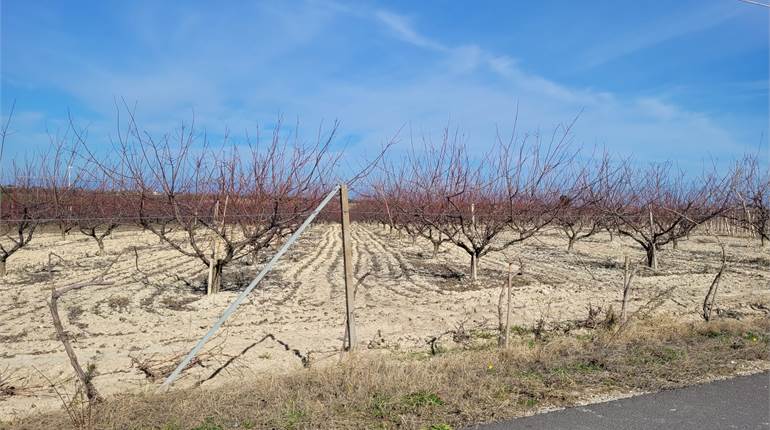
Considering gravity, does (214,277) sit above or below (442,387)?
above

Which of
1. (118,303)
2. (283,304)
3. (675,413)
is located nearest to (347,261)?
(675,413)

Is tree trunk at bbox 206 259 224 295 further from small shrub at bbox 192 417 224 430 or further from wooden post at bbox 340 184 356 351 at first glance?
small shrub at bbox 192 417 224 430

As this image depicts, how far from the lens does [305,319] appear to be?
6.96 meters

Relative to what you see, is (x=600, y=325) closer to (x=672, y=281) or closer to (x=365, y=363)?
(x=365, y=363)

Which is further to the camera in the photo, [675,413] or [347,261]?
[347,261]

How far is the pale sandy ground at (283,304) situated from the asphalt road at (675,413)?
207 cm

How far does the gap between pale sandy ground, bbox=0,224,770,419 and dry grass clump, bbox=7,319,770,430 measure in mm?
781

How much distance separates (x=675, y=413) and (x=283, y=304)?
5621mm

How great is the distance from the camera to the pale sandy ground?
495 cm

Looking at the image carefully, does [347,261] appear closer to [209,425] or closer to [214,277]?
[209,425]

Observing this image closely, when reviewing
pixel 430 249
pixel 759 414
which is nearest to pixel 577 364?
A: pixel 759 414

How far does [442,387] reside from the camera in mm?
3797

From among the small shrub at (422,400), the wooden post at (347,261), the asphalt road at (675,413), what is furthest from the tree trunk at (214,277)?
the asphalt road at (675,413)

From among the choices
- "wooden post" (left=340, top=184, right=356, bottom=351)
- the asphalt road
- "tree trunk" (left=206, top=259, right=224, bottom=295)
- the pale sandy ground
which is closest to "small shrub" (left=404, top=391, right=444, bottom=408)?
the asphalt road
